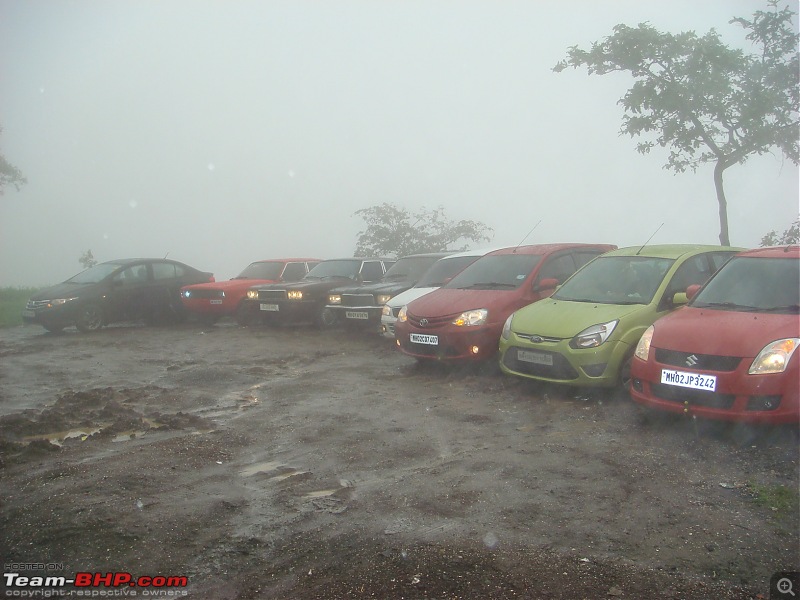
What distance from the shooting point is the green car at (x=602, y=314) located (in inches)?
270

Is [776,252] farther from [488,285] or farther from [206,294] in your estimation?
[206,294]

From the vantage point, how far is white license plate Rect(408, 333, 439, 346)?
8.43 meters

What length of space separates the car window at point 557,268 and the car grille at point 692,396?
3.43 metres

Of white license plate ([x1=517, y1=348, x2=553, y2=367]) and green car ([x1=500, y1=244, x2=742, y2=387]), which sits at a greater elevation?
green car ([x1=500, y1=244, x2=742, y2=387])

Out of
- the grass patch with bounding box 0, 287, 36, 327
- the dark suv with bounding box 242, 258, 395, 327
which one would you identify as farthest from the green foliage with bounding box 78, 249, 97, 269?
the dark suv with bounding box 242, 258, 395, 327

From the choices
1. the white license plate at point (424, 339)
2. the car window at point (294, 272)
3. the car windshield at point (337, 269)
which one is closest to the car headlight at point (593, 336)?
the white license plate at point (424, 339)

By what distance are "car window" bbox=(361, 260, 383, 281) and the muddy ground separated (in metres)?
6.47

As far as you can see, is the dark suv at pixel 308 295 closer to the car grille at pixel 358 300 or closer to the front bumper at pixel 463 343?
the car grille at pixel 358 300

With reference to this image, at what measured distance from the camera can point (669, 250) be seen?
8156 millimetres

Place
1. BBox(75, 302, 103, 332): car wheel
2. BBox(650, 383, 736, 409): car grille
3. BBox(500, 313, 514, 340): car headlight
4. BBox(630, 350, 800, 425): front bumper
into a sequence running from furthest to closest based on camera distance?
BBox(75, 302, 103, 332): car wheel, BBox(500, 313, 514, 340): car headlight, BBox(650, 383, 736, 409): car grille, BBox(630, 350, 800, 425): front bumper

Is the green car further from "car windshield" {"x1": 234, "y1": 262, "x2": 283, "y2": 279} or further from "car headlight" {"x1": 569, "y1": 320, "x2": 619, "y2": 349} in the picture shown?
"car windshield" {"x1": 234, "y1": 262, "x2": 283, "y2": 279}

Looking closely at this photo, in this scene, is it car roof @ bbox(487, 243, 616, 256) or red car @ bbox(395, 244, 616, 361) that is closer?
red car @ bbox(395, 244, 616, 361)

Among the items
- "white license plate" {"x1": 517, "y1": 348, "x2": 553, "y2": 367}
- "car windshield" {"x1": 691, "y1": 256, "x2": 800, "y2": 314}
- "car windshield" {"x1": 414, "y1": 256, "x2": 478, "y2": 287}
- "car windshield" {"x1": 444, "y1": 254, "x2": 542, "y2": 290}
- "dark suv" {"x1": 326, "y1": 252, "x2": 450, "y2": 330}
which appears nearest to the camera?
"car windshield" {"x1": 691, "y1": 256, "x2": 800, "y2": 314}

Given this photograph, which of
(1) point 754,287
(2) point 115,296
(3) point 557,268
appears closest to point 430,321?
(3) point 557,268
